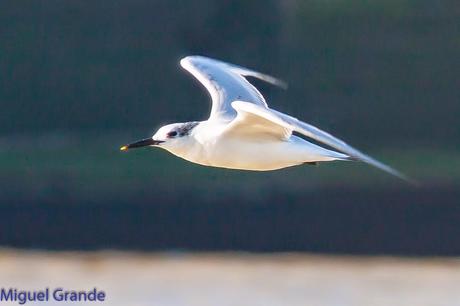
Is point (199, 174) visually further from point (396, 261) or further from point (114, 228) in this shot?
point (396, 261)

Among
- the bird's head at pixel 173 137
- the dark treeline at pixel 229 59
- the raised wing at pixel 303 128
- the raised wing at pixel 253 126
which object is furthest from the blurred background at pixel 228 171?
the raised wing at pixel 303 128

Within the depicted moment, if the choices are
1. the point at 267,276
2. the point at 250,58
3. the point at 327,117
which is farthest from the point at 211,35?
the point at 267,276

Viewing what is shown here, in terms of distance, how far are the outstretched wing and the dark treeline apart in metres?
4.58

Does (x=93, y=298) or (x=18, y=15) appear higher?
(x=18, y=15)

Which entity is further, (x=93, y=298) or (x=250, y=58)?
(x=250, y=58)

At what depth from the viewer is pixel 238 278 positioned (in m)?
12.7

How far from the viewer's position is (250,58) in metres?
12.1

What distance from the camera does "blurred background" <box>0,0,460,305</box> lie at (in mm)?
11344

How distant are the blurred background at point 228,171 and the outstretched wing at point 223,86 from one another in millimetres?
3859

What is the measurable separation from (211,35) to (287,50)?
0.62 metres

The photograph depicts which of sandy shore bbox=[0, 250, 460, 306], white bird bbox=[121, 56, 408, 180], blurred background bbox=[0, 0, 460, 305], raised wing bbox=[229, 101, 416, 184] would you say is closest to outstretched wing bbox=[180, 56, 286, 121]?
white bird bbox=[121, 56, 408, 180]

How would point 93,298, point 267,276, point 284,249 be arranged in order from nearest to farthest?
point 93,298 < point 284,249 < point 267,276

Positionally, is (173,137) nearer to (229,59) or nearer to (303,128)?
(303,128)

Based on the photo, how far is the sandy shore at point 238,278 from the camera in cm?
1190
